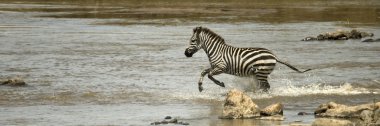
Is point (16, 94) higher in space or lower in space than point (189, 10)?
lower

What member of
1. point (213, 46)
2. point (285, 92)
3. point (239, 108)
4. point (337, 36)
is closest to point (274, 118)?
point (239, 108)

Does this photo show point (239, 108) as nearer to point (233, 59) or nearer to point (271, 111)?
point (271, 111)

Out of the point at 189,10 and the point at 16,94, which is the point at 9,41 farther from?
the point at 189,10

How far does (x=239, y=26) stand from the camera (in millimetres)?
34125

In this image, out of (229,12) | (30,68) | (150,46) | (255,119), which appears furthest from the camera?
(229,12)

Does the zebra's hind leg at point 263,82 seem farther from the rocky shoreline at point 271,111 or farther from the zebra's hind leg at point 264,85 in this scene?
the rocky shoreline at point 271,111

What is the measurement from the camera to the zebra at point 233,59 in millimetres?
15633

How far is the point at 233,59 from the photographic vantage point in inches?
626

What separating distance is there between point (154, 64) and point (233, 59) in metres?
5.69

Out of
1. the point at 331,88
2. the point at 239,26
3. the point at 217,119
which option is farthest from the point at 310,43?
the point at 217,119

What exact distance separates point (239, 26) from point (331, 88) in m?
17.8

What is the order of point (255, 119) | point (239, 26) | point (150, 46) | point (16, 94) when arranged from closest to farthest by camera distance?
point (255, 119), point (16, 94), point (150, 46), point (239, 26)

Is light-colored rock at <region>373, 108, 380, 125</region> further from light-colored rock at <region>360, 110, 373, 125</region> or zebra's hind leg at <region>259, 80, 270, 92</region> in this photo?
zebra's hind leg at <region>259, 80, 270, 92</region>

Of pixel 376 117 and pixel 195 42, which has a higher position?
pixel 195 42
